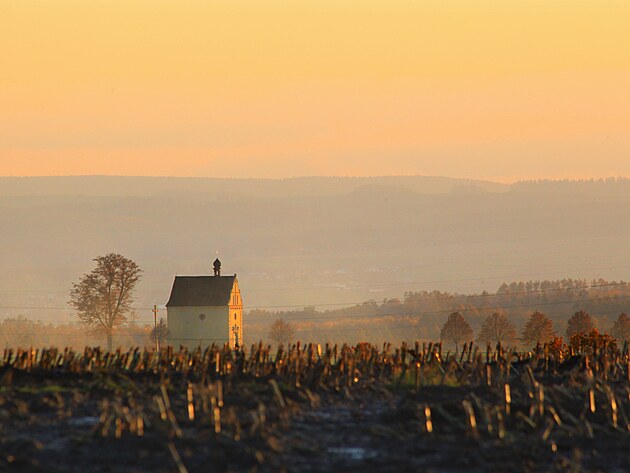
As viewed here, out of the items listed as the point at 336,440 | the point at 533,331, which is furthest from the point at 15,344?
the point at 336,440

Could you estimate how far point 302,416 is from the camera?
83.2 ft

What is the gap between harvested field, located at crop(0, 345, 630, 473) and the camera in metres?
21.3

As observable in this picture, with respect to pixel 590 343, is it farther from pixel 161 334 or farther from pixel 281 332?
pixel 281 332

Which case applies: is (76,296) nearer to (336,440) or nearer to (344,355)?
(344,355)

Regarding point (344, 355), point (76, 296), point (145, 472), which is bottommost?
point (145, 472)

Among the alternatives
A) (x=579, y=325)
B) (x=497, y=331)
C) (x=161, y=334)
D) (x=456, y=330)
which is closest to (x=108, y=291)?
(x=161, y=334)

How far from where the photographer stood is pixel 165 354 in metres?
34.9

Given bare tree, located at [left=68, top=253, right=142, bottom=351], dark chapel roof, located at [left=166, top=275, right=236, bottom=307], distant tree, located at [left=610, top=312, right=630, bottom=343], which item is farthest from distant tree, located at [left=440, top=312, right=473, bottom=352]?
bare tree, located at [left=68, top=253, right=142, bottom=351]

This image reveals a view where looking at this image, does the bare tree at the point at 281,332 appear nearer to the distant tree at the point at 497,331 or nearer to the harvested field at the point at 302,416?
the distant tree at the point at 497,331

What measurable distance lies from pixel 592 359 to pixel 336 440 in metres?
15.5

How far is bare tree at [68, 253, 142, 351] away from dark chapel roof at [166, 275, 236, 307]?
1043 centimetres

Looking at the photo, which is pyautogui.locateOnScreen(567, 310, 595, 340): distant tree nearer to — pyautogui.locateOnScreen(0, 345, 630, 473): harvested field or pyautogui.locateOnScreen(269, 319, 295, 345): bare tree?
pyautogui.locateOnScreen(269, 319, 295, 345): bare tree

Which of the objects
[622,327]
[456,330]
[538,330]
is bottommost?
[538,330]

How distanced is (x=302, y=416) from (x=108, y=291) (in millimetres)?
127394
